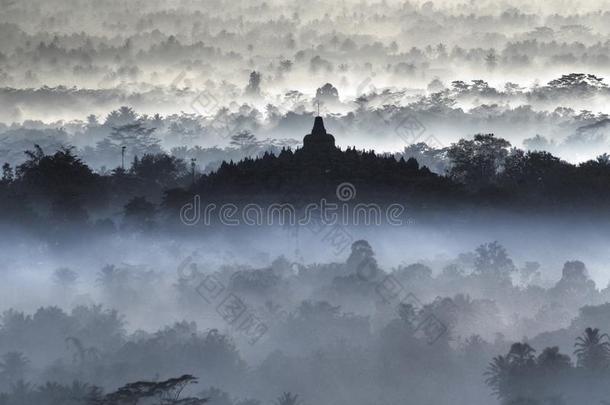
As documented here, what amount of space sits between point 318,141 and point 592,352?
1932 inches

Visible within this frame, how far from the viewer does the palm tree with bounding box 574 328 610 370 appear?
371ft

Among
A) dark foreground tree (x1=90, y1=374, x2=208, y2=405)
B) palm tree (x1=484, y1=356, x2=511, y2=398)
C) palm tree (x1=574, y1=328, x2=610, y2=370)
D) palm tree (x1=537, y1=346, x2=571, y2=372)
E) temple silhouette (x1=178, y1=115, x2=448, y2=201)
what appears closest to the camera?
dark foreground tree (x1=90, y1=374, x2=208, y2=405)

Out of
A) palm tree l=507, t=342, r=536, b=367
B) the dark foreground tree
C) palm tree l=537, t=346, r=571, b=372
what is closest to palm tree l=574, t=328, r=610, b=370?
palm tree l=537, t=346, r=571, b=372

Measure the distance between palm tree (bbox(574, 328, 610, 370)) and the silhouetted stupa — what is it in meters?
45.3

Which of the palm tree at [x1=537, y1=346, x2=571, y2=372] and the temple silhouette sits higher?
the temple silhouette

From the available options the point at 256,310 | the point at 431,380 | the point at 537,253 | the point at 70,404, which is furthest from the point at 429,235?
the point at 70,404

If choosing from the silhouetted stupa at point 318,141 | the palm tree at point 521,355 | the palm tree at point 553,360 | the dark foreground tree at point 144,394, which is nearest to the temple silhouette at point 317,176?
the silhouetted stupa at point 318,141

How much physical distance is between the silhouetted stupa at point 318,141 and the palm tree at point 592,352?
45281 mm

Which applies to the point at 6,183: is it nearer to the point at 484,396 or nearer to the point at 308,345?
the point at 308,345

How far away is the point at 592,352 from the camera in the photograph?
4488 inches

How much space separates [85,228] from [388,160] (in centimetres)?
2800

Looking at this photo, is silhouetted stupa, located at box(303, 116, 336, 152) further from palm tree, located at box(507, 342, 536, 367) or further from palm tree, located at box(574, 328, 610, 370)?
palm tree, located at box(507, 342, 536, 367)

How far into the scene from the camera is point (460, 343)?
123250 millimetres

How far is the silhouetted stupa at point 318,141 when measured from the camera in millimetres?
156750
